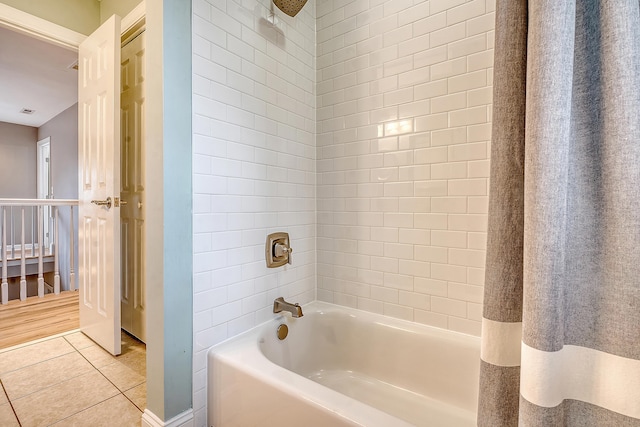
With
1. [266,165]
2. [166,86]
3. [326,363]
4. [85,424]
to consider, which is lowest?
[85,424]

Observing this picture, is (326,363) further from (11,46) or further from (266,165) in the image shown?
(11,46)

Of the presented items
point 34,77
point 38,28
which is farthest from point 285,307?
point 34,77

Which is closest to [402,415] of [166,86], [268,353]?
[268,353]

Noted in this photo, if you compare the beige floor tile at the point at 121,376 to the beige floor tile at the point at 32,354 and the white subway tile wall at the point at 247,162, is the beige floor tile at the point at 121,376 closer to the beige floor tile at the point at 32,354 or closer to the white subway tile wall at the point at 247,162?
the beige floor tile at the point at 32,354

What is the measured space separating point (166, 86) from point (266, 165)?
1.93 ft

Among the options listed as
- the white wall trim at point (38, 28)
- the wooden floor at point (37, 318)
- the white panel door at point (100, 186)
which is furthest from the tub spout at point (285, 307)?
the white wall trim at point (38, 28)

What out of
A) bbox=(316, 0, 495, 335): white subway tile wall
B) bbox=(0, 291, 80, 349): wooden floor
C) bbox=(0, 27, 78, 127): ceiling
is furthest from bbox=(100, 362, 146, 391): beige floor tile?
bbox=(0, 27, 78, 127): ceiling

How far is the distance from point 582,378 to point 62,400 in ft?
7.05

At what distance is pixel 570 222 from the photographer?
671 millimetres

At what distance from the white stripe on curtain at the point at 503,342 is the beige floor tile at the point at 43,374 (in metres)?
2.19

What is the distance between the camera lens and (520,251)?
691 millimetres

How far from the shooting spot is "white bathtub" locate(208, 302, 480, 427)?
1.00 metres

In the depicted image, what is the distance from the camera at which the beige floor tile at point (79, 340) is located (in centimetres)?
212

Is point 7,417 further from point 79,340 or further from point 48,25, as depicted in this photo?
point 48,25
